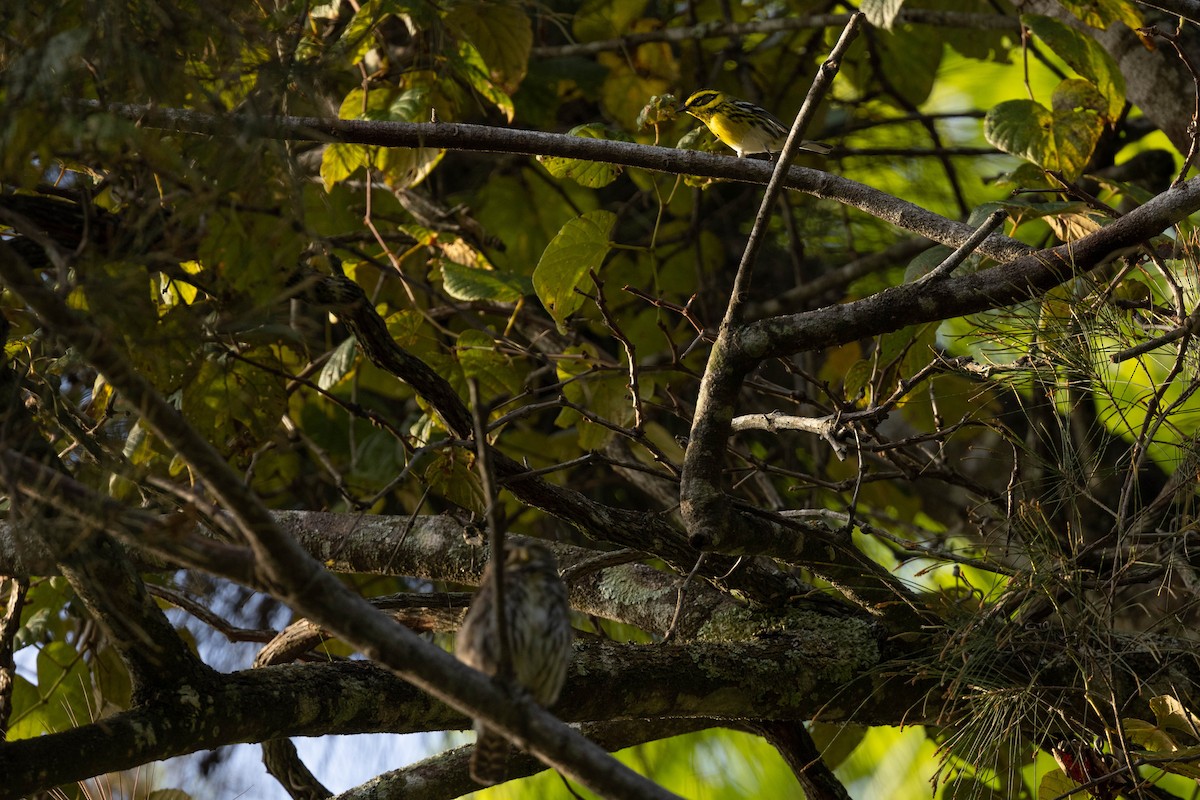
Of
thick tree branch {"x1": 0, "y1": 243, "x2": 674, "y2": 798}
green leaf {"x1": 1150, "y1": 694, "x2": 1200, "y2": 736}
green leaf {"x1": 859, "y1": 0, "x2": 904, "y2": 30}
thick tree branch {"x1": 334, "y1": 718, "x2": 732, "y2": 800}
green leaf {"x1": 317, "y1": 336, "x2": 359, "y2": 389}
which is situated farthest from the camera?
green leaf {"x1": 317, "y1": 336, "x2": 359, "y2": 389}

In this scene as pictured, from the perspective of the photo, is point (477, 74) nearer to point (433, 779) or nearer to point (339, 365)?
point (339, 365)

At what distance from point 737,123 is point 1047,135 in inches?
27.4

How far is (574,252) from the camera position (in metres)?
2.21

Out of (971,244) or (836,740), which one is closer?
(971,244)

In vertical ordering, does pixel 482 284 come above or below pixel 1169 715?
above

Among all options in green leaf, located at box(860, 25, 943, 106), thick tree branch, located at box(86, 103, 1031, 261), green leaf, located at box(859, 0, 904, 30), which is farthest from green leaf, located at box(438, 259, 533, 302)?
green leaf, located at box(860, 25, 943, 106)

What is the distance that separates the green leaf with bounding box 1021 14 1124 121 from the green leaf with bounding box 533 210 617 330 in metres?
1.19

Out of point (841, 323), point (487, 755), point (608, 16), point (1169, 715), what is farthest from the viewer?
point (608, 16)

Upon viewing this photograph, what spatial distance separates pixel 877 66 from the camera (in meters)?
3.89

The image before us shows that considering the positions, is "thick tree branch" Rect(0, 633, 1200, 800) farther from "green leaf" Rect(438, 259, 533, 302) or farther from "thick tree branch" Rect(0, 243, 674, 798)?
"green leaf" Rect(438, 259, 533, 302)

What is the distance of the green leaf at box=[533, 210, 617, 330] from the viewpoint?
2.20 metres

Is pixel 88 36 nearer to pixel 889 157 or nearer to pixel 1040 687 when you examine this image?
pixel 1040 687

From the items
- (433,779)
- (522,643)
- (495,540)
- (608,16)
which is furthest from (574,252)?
(608,16)

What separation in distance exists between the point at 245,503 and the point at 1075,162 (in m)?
2.08
